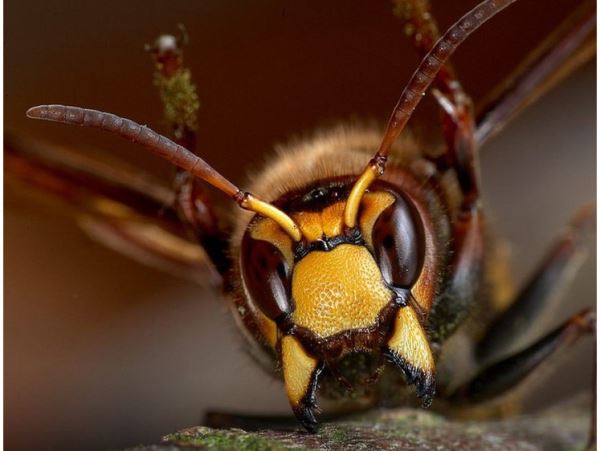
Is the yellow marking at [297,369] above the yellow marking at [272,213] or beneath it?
beneath

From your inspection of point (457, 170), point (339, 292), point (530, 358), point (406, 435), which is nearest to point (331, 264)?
point (339, 292)

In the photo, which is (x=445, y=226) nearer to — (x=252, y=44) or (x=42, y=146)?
(x=42, y=146)

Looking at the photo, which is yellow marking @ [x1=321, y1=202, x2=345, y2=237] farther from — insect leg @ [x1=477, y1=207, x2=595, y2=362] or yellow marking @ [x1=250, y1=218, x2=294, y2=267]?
insect leg @ [x1=477, y1=207, x2=595, y2=362]

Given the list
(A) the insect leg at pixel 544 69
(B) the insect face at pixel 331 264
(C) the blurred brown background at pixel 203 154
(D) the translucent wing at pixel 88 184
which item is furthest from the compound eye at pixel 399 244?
(D) the translucent wing at pixel 88 184

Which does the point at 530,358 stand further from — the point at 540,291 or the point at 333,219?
the point at 333,219

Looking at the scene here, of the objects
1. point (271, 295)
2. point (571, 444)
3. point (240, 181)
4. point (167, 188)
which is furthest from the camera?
point (167, 188)

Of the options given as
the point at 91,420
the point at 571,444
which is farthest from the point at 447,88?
the point at 91,420

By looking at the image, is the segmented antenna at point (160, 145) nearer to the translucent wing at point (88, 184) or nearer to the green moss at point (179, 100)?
the green moss at point (179, 100)
